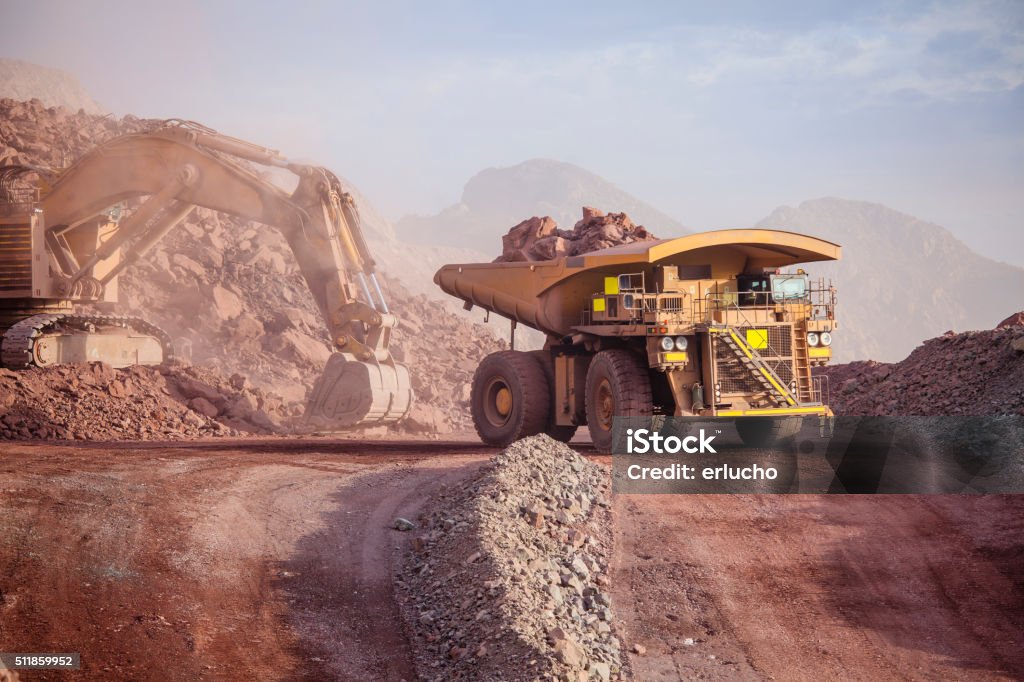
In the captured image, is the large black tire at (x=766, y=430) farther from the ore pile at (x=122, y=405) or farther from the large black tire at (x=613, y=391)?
the ore pile at (x=122, y=405)

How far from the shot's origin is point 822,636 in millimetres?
9938

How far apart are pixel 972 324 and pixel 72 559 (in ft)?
469

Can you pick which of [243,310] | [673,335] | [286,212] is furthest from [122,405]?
[243,310]

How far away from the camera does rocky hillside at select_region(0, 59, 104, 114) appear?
102250 mm

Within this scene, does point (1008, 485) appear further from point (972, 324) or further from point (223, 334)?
point (972, 324)

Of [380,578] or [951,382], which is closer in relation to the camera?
[380,578]

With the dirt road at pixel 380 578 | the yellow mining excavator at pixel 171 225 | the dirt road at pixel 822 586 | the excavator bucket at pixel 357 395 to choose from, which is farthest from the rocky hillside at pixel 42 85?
the dirt road at pixel 822 586

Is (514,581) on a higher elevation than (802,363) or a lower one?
lower

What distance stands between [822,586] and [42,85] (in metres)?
110

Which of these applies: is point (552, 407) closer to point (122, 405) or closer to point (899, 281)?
point (122, 405)

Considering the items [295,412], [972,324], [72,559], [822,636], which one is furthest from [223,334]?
[972,324]

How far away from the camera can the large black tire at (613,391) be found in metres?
16.2

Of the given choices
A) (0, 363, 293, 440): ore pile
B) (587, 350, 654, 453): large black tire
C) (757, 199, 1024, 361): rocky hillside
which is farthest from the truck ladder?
(757, 199, 1024, 361): rocky hillside

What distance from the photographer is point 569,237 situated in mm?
22266
